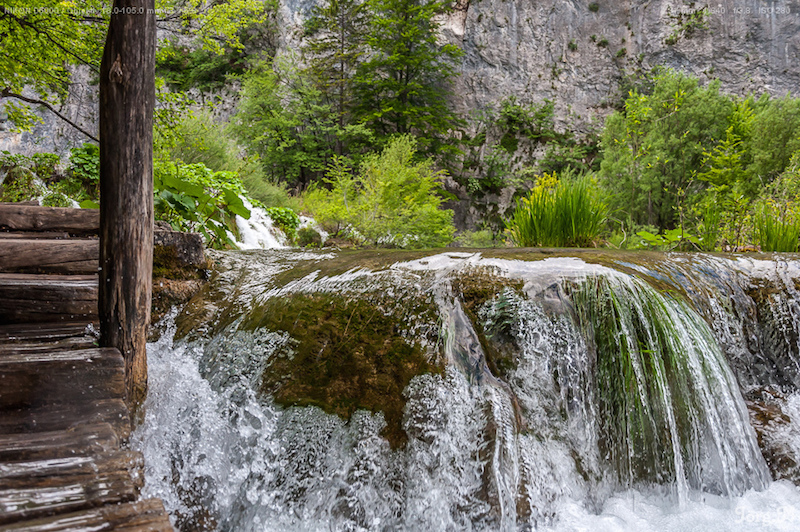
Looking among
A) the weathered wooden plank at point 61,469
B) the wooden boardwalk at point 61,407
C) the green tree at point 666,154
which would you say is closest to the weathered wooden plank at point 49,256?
the wooden boardwalk at point 61,407

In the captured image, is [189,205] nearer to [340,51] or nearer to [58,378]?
[58,378]

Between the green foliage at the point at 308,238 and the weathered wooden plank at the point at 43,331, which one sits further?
the green foliage at the point at 308,238

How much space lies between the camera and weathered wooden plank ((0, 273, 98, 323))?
2023mm

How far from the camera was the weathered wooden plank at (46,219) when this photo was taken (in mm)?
2844

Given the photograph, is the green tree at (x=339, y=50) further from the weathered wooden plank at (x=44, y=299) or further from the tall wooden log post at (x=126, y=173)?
the tall wooden log post at (x=126, y=173)

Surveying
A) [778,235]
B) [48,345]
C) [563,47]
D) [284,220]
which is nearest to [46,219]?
[48,345]

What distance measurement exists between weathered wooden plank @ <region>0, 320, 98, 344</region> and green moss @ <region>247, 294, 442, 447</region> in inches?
30.6

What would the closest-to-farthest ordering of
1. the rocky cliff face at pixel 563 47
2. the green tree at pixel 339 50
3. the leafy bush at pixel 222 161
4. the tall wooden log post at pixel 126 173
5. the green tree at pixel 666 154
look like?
the tall wooden log post at pixel 126 173 → the leafy bush at pixel 222 161 → the green tree at pixel 666 154 → the green tree at pixel 339 50 → the rocky cliff face at pixel 563 47

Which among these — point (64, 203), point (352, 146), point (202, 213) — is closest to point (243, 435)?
point (202, 213)

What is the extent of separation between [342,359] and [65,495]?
4.25 feet

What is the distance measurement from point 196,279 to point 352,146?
1102 cm

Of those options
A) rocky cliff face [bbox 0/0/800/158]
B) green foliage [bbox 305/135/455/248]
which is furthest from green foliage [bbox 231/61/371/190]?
green foliage [bbox 305/135/455/248]

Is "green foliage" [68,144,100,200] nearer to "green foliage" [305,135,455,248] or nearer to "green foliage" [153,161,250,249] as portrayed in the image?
"green foliage" [153,161,250,249]

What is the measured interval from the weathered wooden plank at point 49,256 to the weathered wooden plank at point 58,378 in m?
0.84
